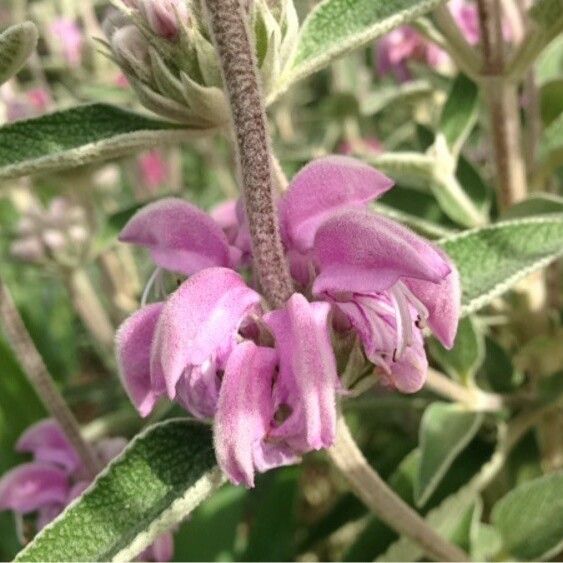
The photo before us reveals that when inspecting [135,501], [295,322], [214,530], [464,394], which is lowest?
[214,530]

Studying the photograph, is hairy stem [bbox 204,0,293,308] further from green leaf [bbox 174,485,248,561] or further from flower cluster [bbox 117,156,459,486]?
green leaf [bbox 174,485,248,561]

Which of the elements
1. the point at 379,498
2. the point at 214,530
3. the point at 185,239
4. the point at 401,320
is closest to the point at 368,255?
the point at 401,320

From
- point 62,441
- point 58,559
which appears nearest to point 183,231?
point 58,559

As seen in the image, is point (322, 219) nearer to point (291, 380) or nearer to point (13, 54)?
point (291, 380)

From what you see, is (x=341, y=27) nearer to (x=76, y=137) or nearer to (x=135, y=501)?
(x=76, y=137)

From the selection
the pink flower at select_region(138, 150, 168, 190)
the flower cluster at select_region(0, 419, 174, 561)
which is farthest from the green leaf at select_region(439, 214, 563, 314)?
the pink flower at select_region(138, 150, 168, 190)

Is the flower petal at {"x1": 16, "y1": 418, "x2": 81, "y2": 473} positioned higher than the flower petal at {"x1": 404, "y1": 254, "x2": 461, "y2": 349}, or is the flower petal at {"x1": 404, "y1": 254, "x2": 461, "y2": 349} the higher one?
the flower petal at {"x1": 404, "y1": 254, "x2": 461, "y2": 349}
